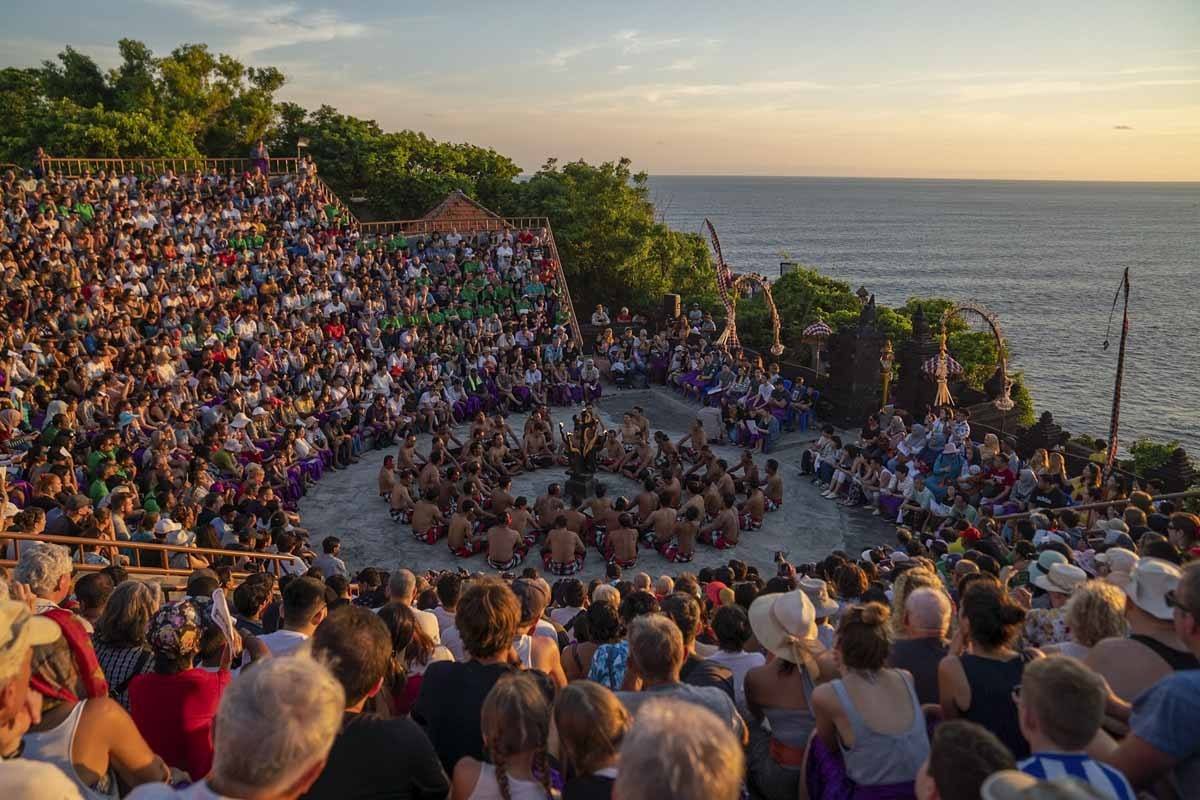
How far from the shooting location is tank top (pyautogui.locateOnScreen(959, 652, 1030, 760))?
3.86 meters

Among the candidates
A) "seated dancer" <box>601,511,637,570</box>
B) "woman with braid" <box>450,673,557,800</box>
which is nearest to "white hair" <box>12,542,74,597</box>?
"woman with braid" <box>450,673,557,800</box>

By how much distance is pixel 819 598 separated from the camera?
19.3 ft

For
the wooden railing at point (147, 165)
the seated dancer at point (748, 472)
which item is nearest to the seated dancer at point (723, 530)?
the seated dancer at point (748, 472)

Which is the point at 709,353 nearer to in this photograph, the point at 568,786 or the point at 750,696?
the point at 750,696

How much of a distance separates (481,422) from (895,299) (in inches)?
3446

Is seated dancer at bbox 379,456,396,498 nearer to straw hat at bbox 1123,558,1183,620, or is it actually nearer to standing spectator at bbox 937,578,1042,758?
standing spectator at bbox 937,578,1042,758

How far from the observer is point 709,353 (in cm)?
2116

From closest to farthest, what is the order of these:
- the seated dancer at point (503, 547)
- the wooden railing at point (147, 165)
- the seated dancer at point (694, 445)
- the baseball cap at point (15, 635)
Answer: the baseball cap at point (15, 635) → the seated dancer at point (503, 547) → the seated dancer at point (694, 445) → the wooden railing at point (147, 165)

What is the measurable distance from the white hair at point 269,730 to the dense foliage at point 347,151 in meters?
30.1

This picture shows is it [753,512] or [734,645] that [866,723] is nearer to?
[734,645]

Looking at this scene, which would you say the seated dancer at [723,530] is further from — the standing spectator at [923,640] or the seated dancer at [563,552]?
the standing spectator at [923,640]

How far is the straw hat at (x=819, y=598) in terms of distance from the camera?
5.68 m

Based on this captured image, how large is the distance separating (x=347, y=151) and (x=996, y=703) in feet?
135

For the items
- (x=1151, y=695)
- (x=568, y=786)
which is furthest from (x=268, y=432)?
(x=1151, y=695)
